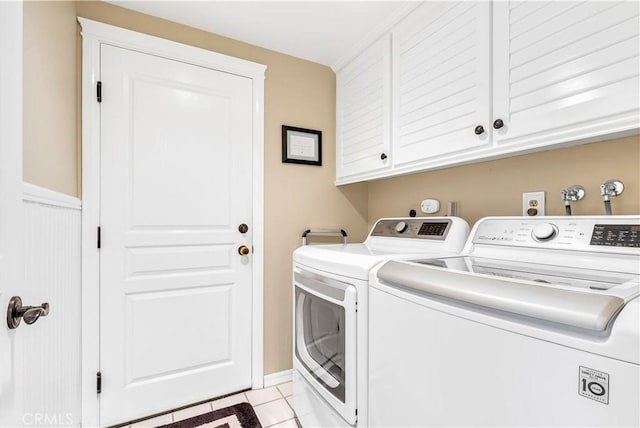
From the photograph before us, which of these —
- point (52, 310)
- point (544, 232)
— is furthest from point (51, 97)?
point (544, 232)

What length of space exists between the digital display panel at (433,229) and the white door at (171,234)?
3.50 ft

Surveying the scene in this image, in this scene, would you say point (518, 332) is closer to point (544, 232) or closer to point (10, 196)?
point (544, 232)

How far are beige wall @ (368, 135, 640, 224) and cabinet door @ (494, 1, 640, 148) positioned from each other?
0.29 meters

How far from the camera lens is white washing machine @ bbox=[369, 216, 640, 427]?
1.79 feet

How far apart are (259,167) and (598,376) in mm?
1796

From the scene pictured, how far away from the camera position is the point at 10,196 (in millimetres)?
582

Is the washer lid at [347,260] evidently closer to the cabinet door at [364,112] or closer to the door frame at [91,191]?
the cabinet door at [364,112]

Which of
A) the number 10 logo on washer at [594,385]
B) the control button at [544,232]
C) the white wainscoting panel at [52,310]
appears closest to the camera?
the number 10 logo on washer at [594,385]

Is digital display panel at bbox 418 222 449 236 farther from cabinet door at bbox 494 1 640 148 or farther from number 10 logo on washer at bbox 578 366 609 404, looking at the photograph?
number 10 logo on washer at bbox 578 366 609 404

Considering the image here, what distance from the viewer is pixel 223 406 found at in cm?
177

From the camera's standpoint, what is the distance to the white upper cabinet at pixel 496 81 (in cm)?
92

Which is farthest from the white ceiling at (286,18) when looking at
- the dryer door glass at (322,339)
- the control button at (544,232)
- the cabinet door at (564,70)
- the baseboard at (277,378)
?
the baseboard at (277,378)

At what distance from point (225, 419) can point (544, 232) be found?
1777 millimetres

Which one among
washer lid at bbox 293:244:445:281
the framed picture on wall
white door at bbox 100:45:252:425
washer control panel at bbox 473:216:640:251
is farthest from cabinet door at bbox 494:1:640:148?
white door at bbox 100:45:252:425
